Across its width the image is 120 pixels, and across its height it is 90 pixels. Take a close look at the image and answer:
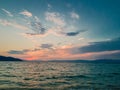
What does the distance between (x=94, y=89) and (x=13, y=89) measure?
10995 millimetres

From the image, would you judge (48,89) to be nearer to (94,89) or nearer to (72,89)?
(72,89)

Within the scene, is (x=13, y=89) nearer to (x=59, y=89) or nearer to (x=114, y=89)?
(x=59, y=89)

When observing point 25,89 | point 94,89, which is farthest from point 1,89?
point 94,89

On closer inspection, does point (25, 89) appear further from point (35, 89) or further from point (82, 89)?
point (82, 89)

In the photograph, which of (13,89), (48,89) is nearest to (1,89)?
(13,89)

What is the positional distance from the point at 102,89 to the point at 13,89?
12.1 metres

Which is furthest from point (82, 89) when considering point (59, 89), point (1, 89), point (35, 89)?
point (1, 89)

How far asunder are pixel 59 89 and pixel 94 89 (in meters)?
4.84

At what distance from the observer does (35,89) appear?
2433 cm

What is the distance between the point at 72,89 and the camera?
80.8 feet

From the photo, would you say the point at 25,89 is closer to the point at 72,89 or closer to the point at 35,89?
the point at 35,89

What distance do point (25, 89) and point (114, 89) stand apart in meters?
12.1

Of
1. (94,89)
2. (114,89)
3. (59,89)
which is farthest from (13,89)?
(114,89)

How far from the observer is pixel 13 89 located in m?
23.8
